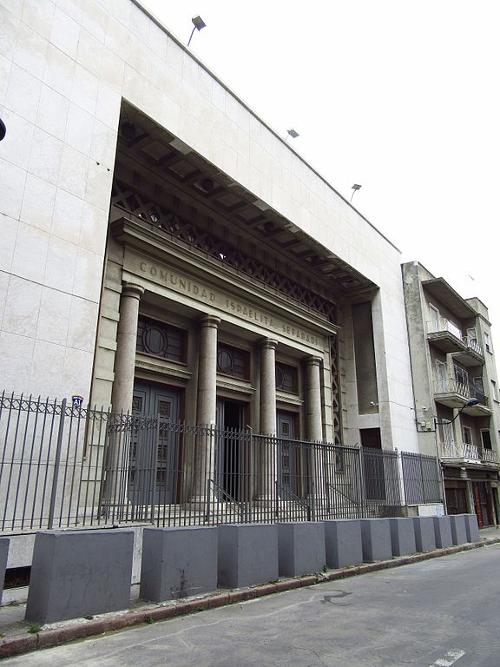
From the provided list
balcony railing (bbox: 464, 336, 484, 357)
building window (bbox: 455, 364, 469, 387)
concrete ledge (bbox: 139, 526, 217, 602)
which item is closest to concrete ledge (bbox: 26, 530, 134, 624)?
concrete ledge (bbox: 139, 526, 217, 602)

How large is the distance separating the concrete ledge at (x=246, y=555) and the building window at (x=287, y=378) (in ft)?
36.1

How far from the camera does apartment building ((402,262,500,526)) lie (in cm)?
2302

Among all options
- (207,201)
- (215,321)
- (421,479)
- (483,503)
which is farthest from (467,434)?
(207,201)

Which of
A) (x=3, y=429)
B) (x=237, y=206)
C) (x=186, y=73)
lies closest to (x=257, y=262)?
(x=237, y=206)

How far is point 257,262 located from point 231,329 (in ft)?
10.3

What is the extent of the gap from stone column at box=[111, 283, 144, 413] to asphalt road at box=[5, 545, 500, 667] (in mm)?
5955

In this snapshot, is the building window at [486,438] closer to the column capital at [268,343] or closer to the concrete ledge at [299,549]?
the column capital at [268,343]

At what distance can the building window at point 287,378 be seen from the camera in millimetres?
19547

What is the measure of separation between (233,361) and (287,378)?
3.32 metres

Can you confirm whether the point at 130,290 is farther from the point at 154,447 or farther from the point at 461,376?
the point at 461,376

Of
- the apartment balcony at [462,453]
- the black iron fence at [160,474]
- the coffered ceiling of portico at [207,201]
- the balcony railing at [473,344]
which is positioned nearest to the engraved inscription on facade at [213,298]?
the coffered ceiling of portico at [207,201]

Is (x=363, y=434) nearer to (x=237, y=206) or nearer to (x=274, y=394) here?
(x=274, y=394)

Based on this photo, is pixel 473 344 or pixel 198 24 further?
pixel 473 344

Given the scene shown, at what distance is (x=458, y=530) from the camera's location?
16.0 meters
